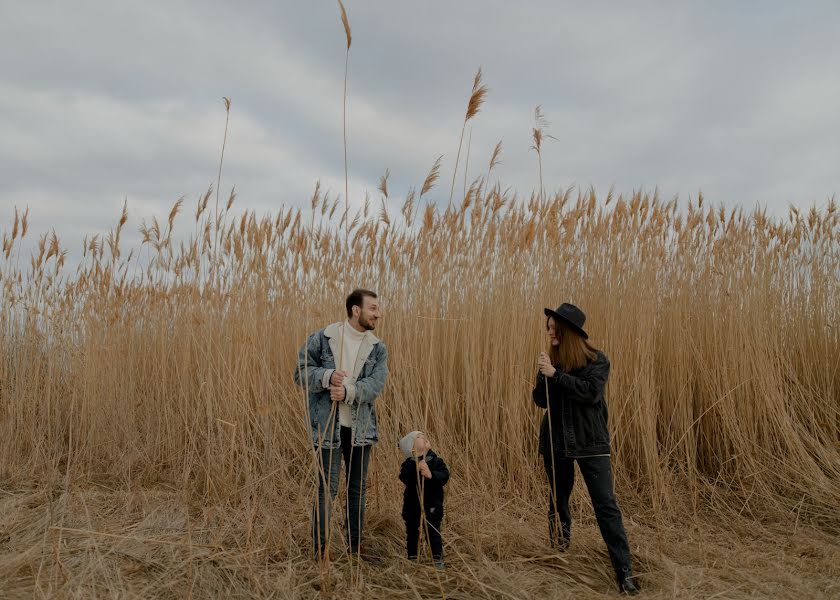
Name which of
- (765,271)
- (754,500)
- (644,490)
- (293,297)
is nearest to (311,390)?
(293,297)

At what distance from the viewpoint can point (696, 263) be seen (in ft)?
16.3

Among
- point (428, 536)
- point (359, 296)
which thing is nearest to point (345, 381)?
point (359, 296)

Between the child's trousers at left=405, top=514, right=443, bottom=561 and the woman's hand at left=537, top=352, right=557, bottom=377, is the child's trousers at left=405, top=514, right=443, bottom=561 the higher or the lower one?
the lower one

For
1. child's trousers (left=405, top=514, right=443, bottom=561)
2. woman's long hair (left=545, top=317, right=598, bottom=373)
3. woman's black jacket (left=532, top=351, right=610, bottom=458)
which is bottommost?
child's trousers (left=405, top=514, right=443, bottom=561)

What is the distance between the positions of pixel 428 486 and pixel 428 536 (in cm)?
22

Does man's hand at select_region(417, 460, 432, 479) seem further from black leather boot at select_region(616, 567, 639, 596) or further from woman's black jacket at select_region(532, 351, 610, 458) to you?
black leather boot at select_region(616, 567, 639, 596)

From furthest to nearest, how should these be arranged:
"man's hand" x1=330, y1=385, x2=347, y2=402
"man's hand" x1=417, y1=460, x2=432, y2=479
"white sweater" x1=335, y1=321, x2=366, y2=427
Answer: "white sweater" x1=335, y1=321, x2=366, y2=427 → "man's hand" x1=417, y1=460, x2=432, y2=479 → "man's hand" x1=330, y1=385, x2=347, y2=402

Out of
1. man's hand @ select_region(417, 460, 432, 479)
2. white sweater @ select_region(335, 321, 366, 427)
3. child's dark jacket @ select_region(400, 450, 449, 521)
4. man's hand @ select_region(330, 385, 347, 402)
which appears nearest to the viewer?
man's hand @ select_region(330, 385, 347, 402)

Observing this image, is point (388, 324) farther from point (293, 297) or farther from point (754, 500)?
point (754, 500)

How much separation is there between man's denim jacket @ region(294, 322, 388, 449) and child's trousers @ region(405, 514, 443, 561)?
0.42 m

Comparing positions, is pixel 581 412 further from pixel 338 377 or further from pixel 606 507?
pixel 338 377

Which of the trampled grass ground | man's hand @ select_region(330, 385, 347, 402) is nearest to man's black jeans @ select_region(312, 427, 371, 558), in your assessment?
the trampled grass ground

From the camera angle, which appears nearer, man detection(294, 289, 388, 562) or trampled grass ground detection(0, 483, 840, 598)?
trampled grass ground detection(0, 483, 840, 598)

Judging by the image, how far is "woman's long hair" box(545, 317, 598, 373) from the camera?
2924 mm
